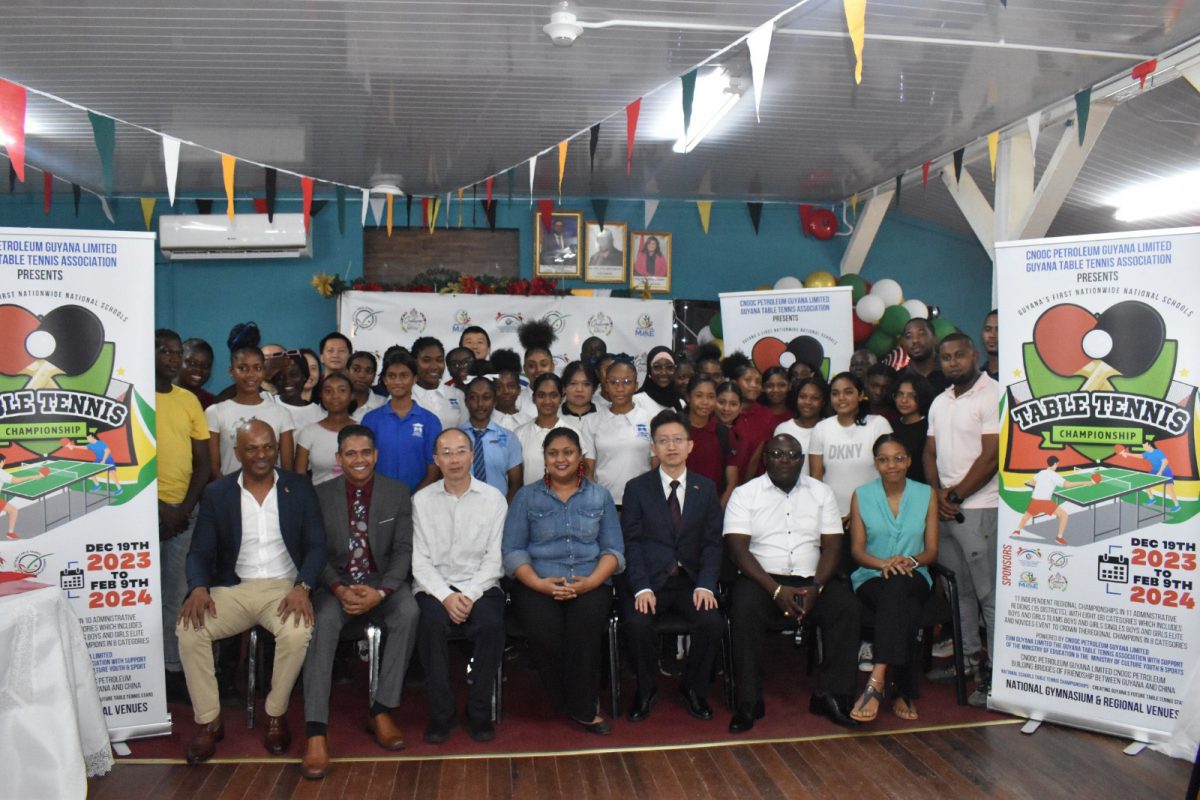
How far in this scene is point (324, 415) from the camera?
4.88m

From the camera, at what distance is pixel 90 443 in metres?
3.55

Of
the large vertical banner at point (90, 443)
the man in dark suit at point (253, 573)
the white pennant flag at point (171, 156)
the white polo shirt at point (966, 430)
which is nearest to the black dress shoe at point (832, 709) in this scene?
the white polo shirt at point (966, 430)

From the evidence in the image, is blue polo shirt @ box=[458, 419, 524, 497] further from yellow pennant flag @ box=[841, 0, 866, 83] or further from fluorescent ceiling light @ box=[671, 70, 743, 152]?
yellow pennant flag @ box=[841, 0, 866, 83]

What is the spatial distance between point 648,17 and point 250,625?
10.8 feet

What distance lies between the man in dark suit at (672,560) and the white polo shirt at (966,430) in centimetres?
112

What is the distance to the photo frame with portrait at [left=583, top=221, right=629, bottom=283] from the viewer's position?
9.31 meters

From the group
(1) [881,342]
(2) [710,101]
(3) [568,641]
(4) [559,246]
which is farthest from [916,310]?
(3) [568,641]

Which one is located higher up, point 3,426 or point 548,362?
point 548,362

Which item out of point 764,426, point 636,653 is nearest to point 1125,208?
point 764,426

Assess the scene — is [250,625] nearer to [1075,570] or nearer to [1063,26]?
[1075,570]

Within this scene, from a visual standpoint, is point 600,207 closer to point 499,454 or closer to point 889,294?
point 889,294

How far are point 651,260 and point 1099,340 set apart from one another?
6.00 m

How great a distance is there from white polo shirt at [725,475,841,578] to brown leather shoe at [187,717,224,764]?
2209mm

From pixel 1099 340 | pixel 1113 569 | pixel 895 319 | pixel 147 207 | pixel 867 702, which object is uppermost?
pixel 147 207
